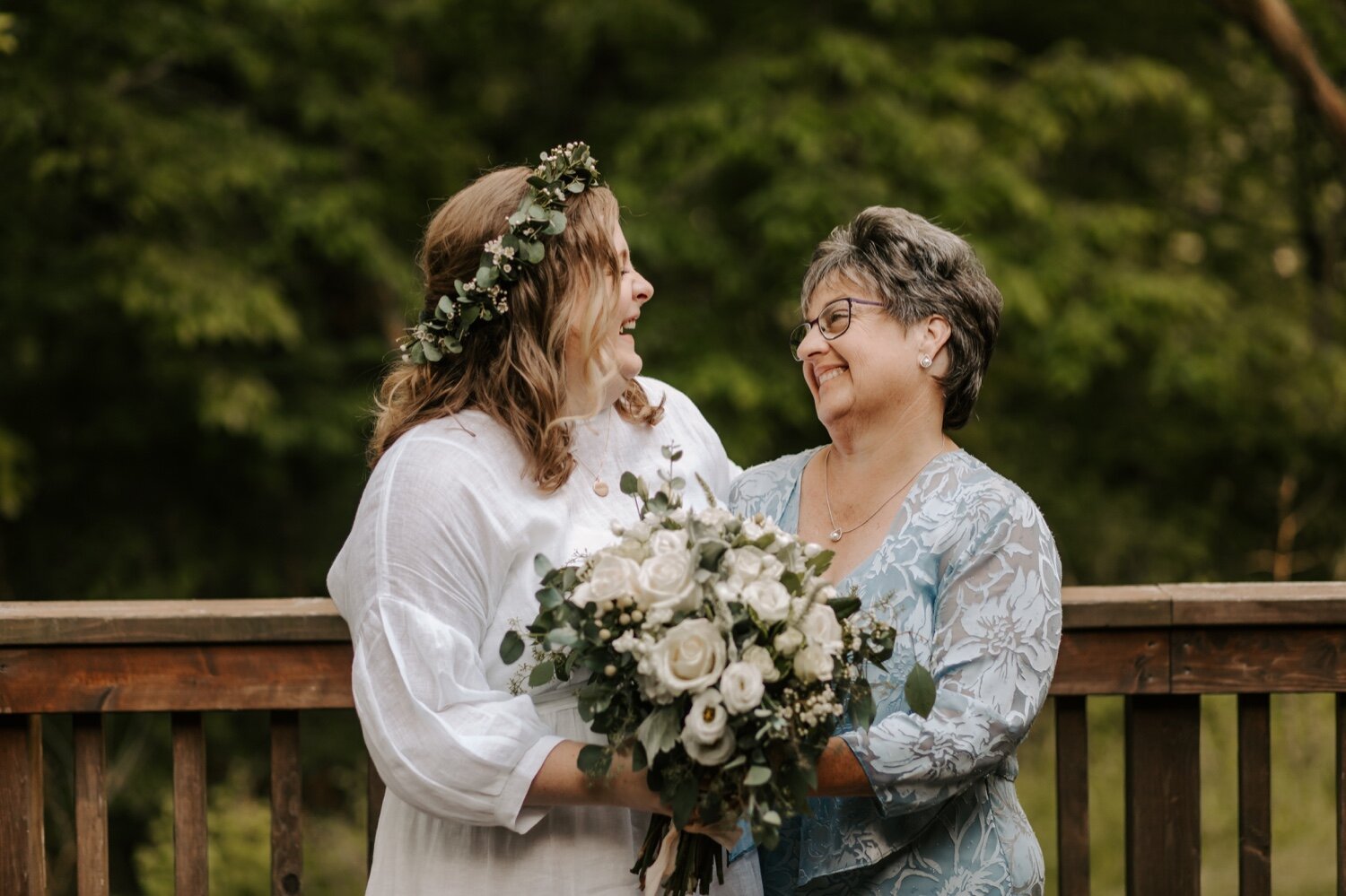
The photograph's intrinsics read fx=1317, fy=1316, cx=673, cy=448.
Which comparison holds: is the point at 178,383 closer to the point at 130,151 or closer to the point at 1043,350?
the point at 130,151

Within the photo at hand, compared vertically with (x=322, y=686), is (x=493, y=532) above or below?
above

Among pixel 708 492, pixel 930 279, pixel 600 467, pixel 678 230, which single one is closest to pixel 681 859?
pixel 708 492

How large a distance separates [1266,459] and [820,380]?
8.03 meters

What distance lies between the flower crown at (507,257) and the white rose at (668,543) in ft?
1.86

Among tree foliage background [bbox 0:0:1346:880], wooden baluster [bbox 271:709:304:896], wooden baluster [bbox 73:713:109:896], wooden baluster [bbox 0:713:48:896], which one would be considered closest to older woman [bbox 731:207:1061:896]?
wooden baluster [bbox 271:709:304:896]

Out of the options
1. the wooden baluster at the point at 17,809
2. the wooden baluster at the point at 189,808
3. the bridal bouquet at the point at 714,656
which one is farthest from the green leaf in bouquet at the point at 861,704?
the wooden baluster at the point at 17,809

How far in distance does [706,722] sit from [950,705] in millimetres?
472

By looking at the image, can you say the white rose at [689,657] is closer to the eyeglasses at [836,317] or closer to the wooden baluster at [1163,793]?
the eyeglasses at [836,317]

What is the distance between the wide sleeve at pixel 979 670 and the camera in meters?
2.09

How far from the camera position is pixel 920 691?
198cm

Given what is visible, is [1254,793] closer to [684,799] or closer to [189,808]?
[684,799]

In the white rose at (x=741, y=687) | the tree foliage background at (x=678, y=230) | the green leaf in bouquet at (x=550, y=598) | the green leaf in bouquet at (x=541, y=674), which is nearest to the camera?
the white rose at (x=741, y=687)

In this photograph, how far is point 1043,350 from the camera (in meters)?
7.45

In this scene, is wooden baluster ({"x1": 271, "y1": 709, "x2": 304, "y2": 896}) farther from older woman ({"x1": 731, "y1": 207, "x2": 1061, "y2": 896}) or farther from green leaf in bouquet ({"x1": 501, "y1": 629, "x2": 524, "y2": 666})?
older woman ({"x1": 731, "y1": 207, "x2": 1061, "y2": 896})
